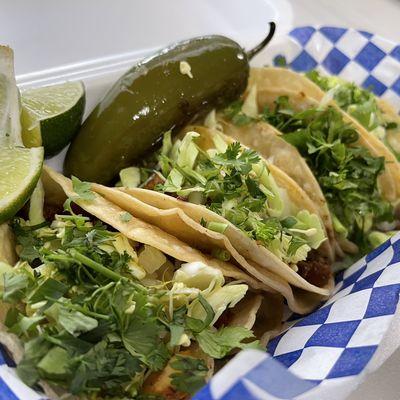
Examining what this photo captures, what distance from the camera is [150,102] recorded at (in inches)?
62.8

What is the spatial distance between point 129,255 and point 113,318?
0.63ft

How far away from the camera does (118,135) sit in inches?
61.7

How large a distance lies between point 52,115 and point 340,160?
2.58ft

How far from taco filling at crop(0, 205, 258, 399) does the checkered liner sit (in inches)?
3.1

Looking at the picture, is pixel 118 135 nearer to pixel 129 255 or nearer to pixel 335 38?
pixel 129 255

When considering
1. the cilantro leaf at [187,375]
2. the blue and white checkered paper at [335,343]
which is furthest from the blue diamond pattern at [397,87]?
the cilantro leaf at [187,375]

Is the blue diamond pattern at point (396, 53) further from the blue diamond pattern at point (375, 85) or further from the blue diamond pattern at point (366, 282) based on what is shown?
the blue diamond pattern at point (366, 282)

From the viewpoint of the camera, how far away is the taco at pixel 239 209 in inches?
51.0

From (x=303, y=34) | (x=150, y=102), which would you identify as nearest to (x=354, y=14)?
(x=303, y=34)

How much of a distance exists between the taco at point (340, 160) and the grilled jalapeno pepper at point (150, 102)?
12cm

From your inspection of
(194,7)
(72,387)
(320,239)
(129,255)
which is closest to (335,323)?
(320,239)

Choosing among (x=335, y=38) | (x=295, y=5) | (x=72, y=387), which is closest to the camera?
(x=72, y=387)

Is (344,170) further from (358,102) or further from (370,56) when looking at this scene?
(370,56)

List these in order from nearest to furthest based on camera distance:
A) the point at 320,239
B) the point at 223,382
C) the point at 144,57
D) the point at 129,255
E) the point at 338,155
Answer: the point at 223,382, the point at 129,255, the point at 320,239, the point at 338,155, the point at 144,57
